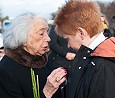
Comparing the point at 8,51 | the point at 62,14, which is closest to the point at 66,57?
the point at 8,51

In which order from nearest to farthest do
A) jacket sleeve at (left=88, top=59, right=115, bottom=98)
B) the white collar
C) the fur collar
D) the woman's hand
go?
1. jacket sleeve at (left=88, top=59, right=115, bottom=98)
2. the white collar
3. the woman's hand
4. the fur collar

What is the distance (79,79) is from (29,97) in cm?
80

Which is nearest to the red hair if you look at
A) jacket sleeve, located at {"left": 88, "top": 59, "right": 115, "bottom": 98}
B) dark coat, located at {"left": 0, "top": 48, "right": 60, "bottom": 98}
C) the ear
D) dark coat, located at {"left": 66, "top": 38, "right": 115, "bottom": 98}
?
the ear

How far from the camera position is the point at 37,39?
3.51 metres

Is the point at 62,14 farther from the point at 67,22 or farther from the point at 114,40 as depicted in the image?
the point at 114,40

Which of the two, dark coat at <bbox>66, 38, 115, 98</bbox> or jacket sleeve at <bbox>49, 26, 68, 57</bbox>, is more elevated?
dark coat at <bbox>66, 38, 115, 98</bbox>

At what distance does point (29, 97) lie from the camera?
136 inches

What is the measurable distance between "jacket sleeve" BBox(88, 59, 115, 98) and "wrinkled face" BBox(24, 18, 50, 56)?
0.98 m

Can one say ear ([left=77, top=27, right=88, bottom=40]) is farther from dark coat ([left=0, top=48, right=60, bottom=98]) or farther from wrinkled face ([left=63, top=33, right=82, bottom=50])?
dark coat ([left=0, top=48, right=60, bottom=98])

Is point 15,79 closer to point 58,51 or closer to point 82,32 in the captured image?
point 82,32

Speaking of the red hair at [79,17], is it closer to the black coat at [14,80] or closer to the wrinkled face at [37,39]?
the wrinkled face at [37,39]

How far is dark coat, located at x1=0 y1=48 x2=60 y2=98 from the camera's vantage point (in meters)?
3.36

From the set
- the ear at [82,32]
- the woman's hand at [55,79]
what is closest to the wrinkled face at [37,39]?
the woman's hand at [55,79]

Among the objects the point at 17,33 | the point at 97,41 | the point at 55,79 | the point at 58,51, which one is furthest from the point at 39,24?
the point at 58,51
